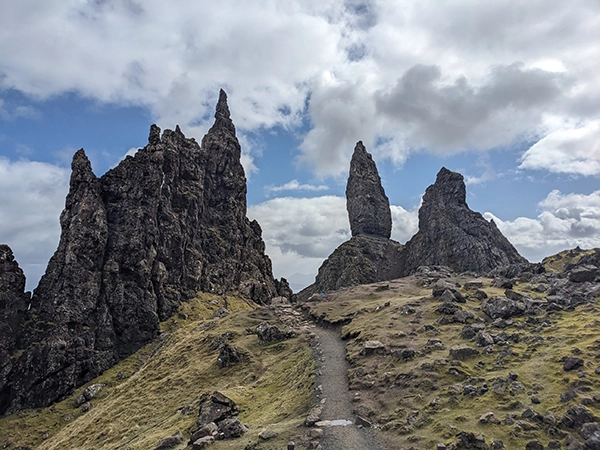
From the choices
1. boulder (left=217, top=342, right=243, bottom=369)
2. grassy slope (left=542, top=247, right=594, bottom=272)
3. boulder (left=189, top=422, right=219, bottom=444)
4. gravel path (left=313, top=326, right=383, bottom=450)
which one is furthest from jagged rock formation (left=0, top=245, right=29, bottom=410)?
grassy slope (left=542, top=247, right=594, bottom=272)

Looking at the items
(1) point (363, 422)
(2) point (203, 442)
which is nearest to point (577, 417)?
(1) point (363, 422)

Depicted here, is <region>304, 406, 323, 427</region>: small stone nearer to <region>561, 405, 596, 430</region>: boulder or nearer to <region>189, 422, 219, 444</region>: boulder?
<region>189, 422, 219, 444</region>: boulder

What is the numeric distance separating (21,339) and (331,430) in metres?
109

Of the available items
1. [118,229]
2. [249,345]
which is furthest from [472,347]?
[118,229]

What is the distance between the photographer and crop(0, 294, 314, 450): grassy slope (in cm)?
3672

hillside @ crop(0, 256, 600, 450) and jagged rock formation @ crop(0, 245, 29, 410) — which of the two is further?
jagged rock formation @ crop(0, 245, 29, 410)

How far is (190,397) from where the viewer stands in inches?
1997

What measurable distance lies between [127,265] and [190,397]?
88.6 m

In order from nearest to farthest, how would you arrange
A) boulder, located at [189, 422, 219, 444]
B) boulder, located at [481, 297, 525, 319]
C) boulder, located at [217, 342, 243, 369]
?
1. boulder, located at [189, 422, 219, 444]
2. boulder, located at [481, 297, 525, 319]
3. boulder, located at [217, 342, 243, 369]

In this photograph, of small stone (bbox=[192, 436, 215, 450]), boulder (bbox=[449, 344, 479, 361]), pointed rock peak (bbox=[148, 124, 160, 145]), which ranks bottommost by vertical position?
small stone (bbox=[192, 436, 215, 450])

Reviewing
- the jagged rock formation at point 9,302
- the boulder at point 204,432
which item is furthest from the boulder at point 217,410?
the jagged rock formation at point 9,302

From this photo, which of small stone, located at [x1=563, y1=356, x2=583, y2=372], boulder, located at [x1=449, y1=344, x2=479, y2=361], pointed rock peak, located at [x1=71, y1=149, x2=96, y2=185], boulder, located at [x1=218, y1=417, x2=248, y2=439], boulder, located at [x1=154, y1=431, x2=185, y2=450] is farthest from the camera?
pointed rock peak, located at [x1=71, y1=149, x2=96, y2=185]

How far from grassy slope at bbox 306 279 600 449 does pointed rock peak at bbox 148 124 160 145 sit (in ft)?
432

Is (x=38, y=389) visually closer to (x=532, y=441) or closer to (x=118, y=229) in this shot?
(x=118, y=229)
